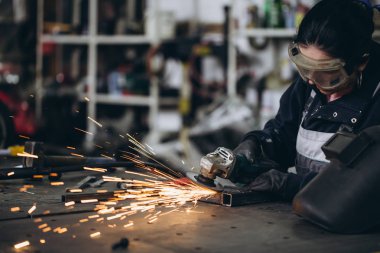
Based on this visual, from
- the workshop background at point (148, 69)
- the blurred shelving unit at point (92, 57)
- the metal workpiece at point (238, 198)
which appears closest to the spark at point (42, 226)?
the metal workpiece at point (238, 198)

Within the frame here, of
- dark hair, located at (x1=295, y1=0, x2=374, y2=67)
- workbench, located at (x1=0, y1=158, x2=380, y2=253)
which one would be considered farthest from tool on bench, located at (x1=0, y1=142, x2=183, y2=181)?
dark hair, located at (x1=295, y1=0, x2=374, y2=67)

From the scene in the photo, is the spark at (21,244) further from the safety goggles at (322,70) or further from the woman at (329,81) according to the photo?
the safety goggles at (322,70)

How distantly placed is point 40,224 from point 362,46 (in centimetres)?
123

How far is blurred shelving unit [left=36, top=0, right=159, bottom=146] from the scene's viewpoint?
705cm

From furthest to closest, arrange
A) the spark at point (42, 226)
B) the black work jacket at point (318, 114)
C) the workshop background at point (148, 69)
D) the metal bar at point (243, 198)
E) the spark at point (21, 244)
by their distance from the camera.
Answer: the workshop background at point (148, 69) → the black work jacket at point (318, 114) → the metal bar at point (243, 198) → the spark at point (42, 226) → the spark at point (21, 244)

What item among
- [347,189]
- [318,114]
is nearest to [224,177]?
[318,114]

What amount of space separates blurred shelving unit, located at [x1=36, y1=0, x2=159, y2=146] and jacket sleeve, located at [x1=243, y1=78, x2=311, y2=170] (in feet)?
13.4

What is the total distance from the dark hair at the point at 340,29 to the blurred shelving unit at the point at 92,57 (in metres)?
4.54

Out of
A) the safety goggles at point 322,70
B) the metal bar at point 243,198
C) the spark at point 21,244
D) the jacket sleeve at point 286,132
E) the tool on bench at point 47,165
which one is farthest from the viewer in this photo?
the jacket sleeve at point 286,132

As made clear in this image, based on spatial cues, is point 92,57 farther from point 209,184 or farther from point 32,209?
point 32,209

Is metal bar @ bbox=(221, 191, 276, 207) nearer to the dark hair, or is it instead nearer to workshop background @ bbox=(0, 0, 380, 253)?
workshop background @ bbox=(0, 0, 380, 253)

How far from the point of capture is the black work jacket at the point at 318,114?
97.8 inches

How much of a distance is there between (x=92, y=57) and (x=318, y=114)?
520cm

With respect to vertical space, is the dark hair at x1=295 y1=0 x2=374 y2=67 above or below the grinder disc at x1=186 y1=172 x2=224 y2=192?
above
